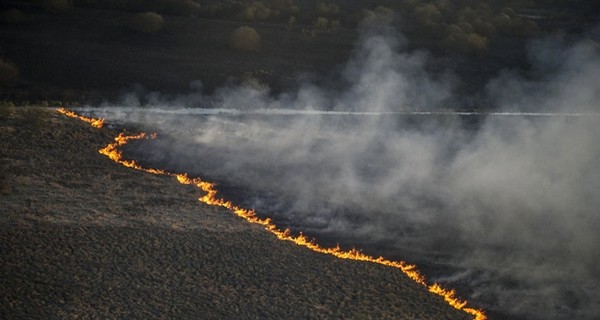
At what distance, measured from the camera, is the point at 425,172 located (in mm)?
11617

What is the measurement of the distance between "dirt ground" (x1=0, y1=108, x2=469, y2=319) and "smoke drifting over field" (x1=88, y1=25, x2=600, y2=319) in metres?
1.01

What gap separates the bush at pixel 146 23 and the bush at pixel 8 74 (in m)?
7.34

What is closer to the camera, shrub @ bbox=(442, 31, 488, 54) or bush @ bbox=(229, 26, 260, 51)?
bush @ bbox=(229, 26, 260, 51)

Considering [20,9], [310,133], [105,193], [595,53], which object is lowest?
[105,193]

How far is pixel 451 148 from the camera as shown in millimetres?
12953

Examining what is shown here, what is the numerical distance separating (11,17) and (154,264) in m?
Answer: 16.3

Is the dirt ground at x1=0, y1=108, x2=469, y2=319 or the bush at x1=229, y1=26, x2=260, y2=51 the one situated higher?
the bush at x1=229, y1=26, x2=260, y2=51

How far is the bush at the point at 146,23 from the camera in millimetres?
21812

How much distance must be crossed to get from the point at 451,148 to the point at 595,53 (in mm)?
12801

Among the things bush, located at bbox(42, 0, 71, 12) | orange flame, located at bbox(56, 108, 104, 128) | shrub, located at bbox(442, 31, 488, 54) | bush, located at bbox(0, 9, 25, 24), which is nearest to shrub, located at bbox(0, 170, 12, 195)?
orange flame, located at bbox(56, 108, 104, 128)

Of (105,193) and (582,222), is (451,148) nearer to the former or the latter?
(582,222)

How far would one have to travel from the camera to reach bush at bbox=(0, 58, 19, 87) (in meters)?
14.6

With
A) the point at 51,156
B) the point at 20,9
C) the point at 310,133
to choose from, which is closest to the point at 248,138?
the point at 310,133

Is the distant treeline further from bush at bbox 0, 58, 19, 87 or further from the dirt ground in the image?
the dirt ground
